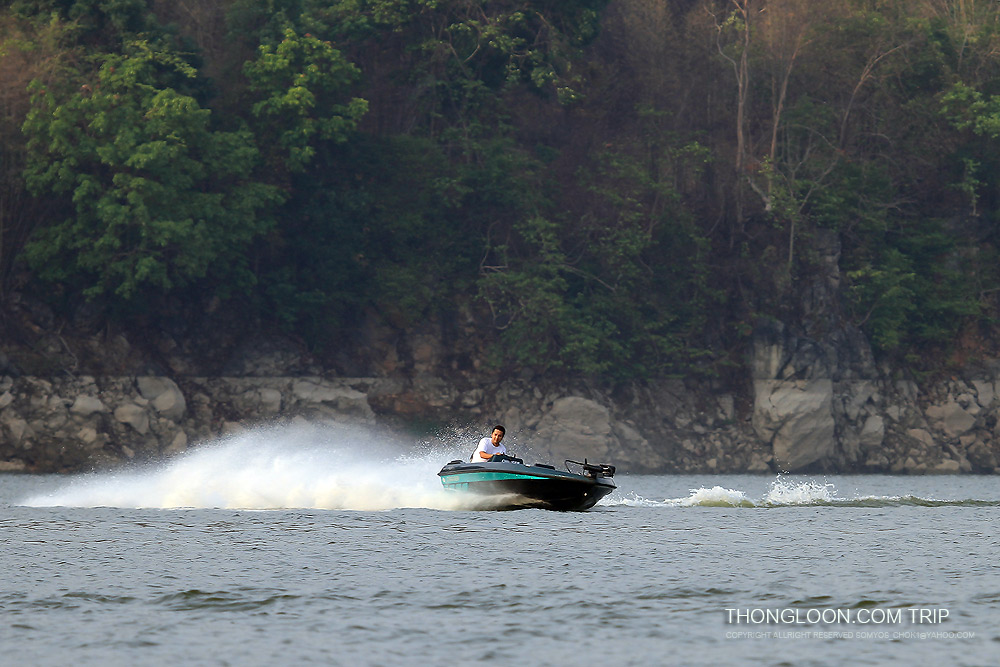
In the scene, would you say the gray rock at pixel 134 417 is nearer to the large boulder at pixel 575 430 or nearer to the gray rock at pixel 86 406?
the gray rock at pixel 86 406

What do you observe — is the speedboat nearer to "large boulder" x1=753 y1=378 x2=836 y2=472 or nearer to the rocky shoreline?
the rocky shoreline

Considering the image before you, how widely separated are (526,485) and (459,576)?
25.5 ft

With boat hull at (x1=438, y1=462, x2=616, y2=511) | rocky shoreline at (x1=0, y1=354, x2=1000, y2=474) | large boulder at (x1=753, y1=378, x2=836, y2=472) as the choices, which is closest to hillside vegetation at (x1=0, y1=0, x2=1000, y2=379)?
rocky shoreline at (x1=0, y1=354, x2=1000, y2=474)

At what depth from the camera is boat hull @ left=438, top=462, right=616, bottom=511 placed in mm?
30250

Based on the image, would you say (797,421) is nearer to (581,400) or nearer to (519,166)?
(581,400)

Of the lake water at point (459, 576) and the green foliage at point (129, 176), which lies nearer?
the lake water at point (459, 576)

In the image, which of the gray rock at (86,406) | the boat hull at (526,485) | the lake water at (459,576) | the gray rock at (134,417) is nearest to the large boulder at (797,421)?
the lake water at (459,576)

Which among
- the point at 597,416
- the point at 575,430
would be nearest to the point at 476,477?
the point at 575,430

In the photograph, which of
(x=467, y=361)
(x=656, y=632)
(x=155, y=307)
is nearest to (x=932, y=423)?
(x=467, y=361)

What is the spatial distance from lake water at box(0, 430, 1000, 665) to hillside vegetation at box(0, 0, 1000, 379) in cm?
1647

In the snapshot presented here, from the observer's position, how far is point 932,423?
59.0m

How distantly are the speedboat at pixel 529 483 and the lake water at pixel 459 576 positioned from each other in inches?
19.7

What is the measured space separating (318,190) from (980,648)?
42251 mm

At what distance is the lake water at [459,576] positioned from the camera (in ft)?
56.3
